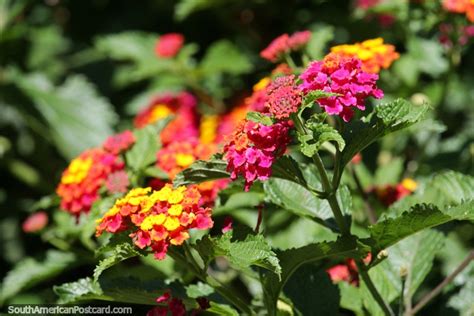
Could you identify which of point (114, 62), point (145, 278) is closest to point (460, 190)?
point (145, 278)

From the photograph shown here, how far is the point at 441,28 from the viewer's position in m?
2.29

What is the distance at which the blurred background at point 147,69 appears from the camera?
2.58 meters

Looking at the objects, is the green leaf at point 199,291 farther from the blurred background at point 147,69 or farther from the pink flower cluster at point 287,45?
the blurred background at point 147,69

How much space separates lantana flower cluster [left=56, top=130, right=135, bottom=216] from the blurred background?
501 millimetres

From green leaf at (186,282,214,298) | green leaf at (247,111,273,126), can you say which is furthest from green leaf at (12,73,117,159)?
green leaf at (247,111,273,126)

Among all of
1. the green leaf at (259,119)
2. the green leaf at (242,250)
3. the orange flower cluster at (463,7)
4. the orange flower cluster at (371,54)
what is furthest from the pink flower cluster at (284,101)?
the orange flower cluster at (463,7)

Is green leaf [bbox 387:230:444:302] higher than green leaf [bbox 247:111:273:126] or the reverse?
the reverse

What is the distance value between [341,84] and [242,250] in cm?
38

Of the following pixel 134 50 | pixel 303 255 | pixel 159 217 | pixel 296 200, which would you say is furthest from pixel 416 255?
pixel 134 50

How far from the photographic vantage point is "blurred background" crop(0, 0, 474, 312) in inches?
102

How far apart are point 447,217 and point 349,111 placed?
0.28m

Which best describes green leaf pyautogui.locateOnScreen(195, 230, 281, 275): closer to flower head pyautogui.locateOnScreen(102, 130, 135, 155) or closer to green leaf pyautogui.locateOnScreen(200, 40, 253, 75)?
flower head pyautogui.locateOnScreen(102, 130, 135, 155)

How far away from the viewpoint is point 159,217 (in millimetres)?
1432

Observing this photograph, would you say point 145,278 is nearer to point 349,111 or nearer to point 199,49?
point 349,111
